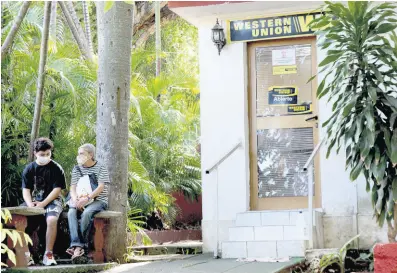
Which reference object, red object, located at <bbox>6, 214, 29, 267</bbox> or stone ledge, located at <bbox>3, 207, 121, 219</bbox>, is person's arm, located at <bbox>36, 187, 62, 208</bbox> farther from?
red object, located at <bbox>6, 214, 29, 267</bbox>

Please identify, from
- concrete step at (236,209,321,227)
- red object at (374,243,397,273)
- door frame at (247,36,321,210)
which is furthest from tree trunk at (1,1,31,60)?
red object at (374,243,397,273)

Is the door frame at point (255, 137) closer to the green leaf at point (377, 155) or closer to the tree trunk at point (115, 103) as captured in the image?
Answer: the tree trunk at point (115, 103)

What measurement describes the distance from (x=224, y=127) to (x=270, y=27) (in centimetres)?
153

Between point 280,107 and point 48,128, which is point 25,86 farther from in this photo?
point 280,107

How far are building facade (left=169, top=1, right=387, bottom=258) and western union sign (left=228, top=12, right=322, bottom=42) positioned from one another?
0.5 inches

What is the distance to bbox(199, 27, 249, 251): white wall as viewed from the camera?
10.2m

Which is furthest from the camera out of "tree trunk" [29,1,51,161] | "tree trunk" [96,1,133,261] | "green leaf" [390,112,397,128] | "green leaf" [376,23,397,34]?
"tree trunk" [29,1,51,161]

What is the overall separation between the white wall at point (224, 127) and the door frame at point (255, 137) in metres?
0.10

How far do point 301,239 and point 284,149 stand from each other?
1745mm

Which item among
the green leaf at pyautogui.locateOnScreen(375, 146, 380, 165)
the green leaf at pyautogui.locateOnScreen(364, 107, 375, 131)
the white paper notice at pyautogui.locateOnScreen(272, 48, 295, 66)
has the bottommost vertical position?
the green leaf at pyautogui.locateOnScreen(375, 146, 380, 165)

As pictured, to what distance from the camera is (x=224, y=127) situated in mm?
10352

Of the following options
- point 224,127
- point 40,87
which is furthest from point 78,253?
point 224,127

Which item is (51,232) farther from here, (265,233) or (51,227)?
(265,233)

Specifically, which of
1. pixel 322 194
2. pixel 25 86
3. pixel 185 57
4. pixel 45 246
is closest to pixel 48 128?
pixel 25 86
